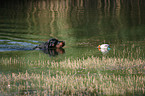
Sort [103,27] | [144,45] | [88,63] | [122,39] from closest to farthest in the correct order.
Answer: [88,63], [144,45], [122,39], [103,27]

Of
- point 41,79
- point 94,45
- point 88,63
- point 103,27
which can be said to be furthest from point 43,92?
point 103,27

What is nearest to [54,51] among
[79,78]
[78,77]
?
[78,77]

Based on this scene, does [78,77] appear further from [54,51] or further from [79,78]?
[54,51]

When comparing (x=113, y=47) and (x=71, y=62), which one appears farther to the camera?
(x=113, y=47)

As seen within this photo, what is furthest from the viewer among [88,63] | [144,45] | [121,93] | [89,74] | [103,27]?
[103,27]

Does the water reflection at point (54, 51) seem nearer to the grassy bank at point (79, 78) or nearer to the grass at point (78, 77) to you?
the grass at point (78, 77)

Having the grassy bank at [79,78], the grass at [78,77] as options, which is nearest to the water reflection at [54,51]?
the grass at [78,77]

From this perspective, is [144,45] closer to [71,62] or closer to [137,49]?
[137,49]

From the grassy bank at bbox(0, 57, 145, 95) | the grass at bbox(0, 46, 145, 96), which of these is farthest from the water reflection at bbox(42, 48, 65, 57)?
the grassy bank at bbox(0, 57, 145, 95)

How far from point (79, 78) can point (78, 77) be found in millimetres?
145

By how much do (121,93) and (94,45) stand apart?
8672mm

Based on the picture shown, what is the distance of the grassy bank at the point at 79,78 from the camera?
937cm

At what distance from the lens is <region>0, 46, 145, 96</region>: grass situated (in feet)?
30.8

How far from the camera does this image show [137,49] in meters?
15.6
